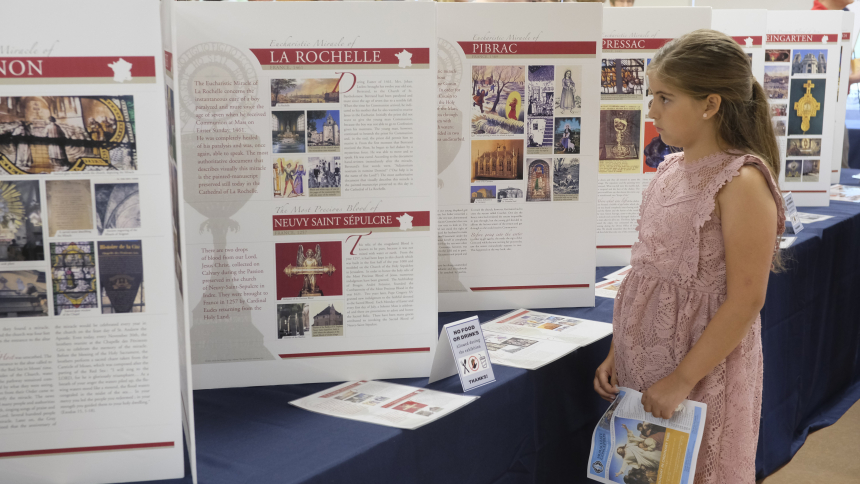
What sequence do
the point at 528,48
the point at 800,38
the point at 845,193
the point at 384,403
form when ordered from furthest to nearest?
the point at 845,193
the point at 800,38
the point at 528,48
the point at 384,403

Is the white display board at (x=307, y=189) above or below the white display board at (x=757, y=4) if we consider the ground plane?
below

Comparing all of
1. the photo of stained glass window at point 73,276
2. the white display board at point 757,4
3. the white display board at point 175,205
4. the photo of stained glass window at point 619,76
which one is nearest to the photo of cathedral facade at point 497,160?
the photo of stained glass window at point 619,76

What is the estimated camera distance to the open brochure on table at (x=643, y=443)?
1295 mm

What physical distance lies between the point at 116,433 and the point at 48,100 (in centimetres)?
46

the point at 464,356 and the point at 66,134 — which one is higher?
the point at 66,134

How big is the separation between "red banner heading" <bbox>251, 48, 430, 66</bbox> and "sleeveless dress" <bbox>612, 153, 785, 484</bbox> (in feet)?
1.92

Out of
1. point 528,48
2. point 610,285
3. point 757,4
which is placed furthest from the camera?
point 757,4

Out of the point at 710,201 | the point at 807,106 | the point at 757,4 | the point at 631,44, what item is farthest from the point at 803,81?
the point at 710,201

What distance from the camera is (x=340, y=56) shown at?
127 cm

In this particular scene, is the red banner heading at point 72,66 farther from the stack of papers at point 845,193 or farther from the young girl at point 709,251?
the stack of papers at point 845,193

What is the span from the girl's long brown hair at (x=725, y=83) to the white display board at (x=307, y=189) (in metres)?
0.47

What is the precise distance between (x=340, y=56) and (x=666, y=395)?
0.88 meters

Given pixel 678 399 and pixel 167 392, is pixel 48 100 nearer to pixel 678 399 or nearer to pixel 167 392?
pixel 167 392

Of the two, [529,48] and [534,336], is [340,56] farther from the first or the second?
[534,336]
